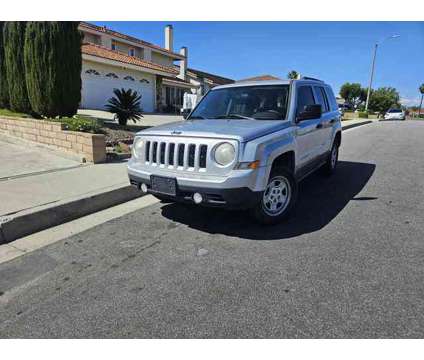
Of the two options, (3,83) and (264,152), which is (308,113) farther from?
(3,83)

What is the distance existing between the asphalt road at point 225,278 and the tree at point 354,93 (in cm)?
7406

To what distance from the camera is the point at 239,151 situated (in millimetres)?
3387

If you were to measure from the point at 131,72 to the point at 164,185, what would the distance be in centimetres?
Answer: 2051

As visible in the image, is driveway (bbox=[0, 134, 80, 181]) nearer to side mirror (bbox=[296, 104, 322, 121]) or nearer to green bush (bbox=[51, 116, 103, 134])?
green bush (bbox=[51, 116, 103, 134])

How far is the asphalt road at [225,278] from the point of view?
2.33m

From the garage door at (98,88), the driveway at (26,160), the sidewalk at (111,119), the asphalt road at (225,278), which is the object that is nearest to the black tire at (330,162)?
the asphalt road at (225,278)

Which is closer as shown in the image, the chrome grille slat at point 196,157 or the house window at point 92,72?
the chrome grille slat at point 196,157

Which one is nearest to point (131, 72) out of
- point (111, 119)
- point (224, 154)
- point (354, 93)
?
point (111, 119)

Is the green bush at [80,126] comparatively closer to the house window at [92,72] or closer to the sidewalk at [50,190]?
the sidewalk at [50,190]

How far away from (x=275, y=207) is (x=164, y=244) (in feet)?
4.94

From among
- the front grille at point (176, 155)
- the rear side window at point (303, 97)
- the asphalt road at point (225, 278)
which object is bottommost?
the asphalt road at point (225, 278)

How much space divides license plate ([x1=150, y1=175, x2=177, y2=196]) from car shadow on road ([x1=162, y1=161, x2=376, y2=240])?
696 millimetres

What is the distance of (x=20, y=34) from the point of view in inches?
366

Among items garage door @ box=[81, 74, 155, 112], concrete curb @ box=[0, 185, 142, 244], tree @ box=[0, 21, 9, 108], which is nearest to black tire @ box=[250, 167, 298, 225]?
concrete curb @ box=[0, 185, 142, 244]
